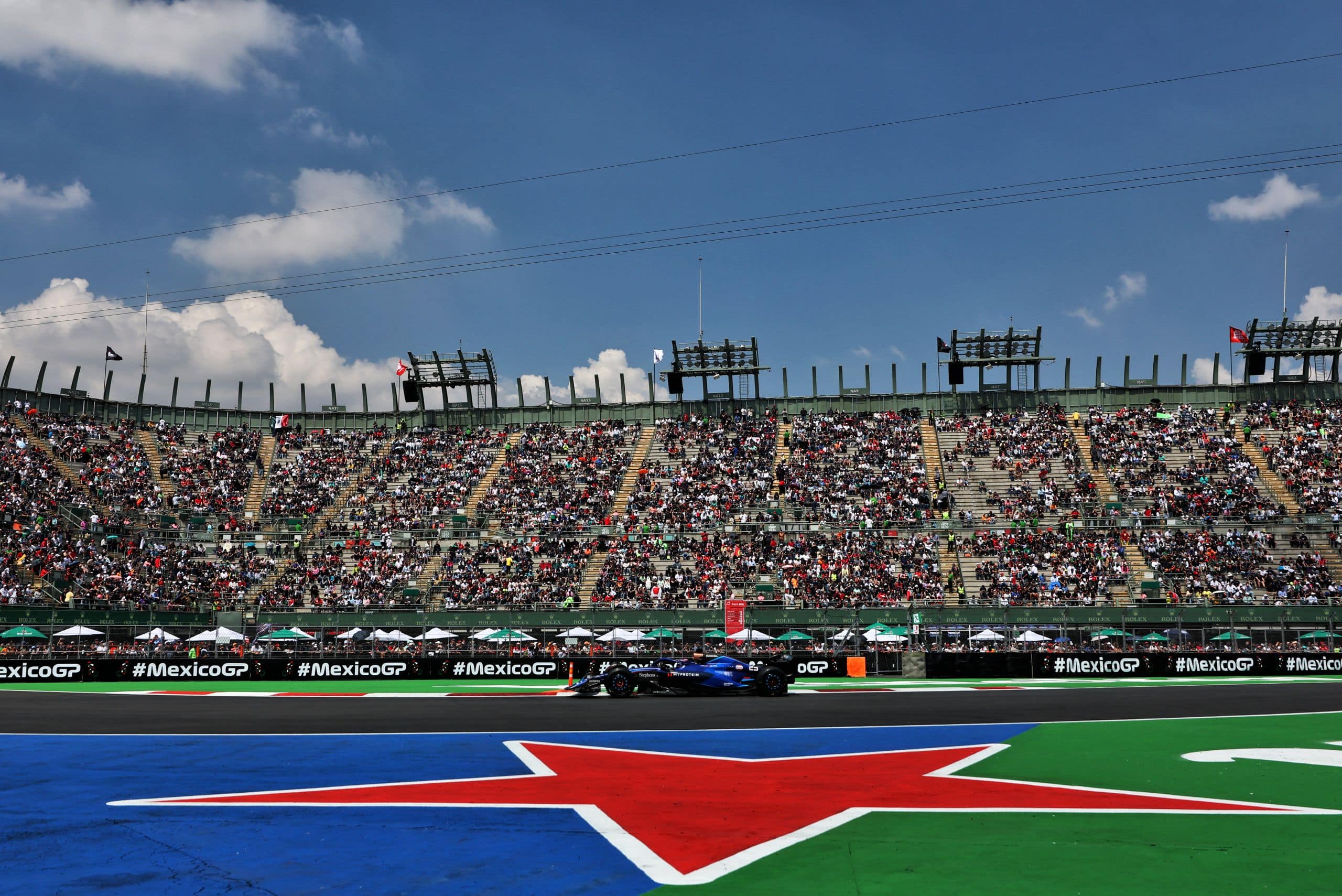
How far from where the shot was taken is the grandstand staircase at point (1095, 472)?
180 ft

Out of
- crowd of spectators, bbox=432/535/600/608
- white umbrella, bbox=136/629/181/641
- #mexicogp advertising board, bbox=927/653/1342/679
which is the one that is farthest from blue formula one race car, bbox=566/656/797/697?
white umbrella, bbox=136/629/181/641

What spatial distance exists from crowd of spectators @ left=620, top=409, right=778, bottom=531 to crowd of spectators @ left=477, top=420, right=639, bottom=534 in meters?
2.13

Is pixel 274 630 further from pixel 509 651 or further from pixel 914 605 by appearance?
pixel 914 605

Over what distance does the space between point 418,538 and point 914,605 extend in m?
28.2

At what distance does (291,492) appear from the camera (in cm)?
6381

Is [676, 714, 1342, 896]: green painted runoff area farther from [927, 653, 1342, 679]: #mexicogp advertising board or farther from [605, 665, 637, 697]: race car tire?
[927, 653, 1342, 679]: #mexicogp advertising board

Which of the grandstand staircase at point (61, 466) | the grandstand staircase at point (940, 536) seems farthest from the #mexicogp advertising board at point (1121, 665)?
the grandstand staircase at point (61, 466)

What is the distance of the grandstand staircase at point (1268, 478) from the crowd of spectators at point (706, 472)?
26792mm

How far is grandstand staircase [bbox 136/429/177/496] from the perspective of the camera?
62.3 m

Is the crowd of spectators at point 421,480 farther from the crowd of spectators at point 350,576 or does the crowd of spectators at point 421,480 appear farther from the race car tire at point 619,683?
the race car tire at point 619,683

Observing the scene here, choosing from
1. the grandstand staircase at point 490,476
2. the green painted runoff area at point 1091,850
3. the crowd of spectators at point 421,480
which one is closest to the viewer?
the green painted runoff area at point 1091,850

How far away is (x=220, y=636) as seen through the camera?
41.8 m

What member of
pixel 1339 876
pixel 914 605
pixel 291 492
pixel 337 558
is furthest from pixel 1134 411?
pixel 1339 876

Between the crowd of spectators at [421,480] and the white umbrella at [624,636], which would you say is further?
the crowd of spectators at [421,480]
